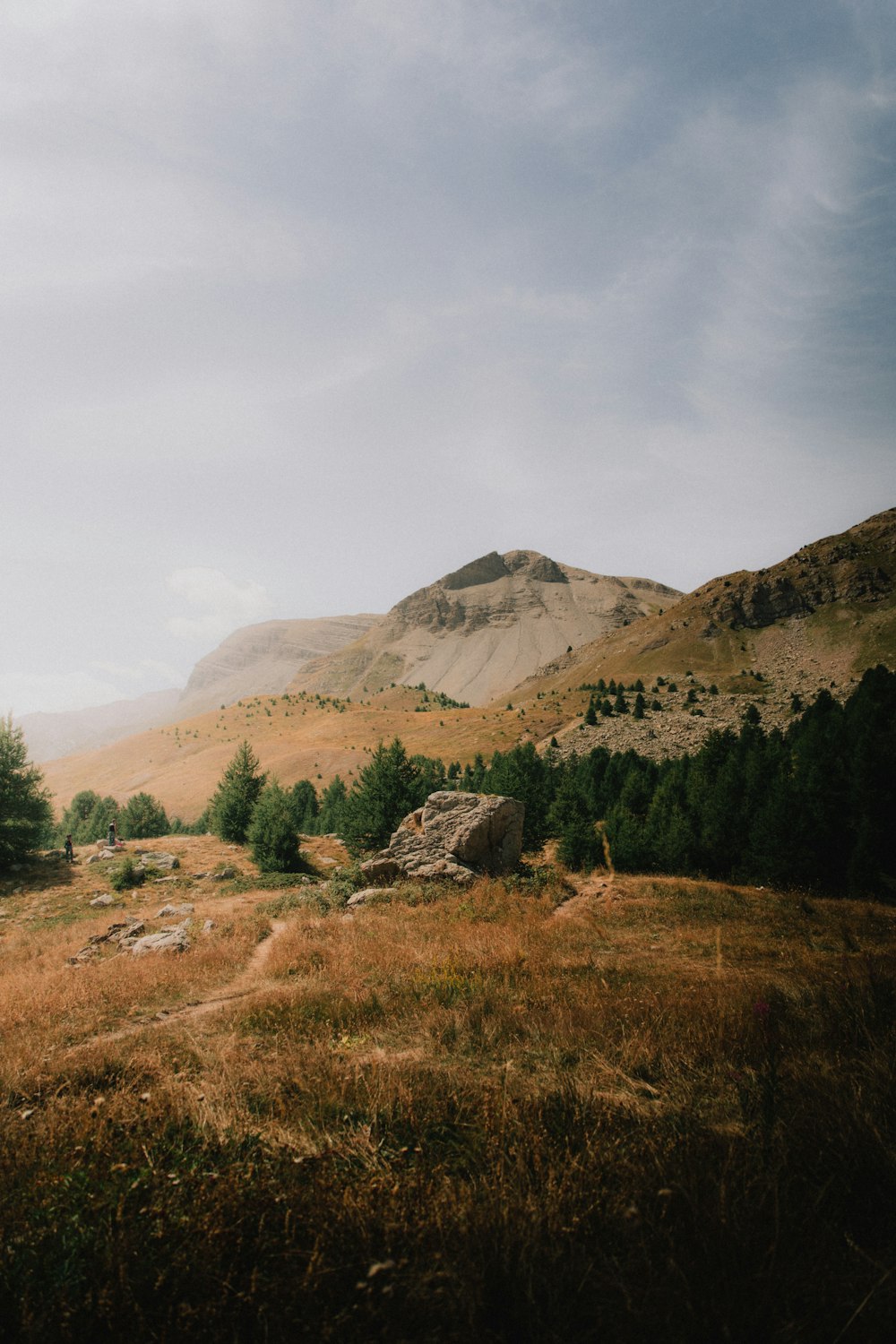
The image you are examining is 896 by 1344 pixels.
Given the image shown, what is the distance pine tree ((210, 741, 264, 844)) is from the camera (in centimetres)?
3647

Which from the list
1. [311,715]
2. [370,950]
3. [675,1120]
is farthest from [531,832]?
[311,715]

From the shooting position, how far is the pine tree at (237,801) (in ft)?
120

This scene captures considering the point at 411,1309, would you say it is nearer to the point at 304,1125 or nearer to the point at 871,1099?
the point at 304,1125

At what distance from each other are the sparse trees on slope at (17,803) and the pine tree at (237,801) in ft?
34.8

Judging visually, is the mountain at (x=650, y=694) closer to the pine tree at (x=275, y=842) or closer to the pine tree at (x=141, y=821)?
the pine tree at (x=141, y=821)

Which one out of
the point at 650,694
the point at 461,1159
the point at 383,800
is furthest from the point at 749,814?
the point at 650,694

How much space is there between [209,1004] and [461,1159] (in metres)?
6.67

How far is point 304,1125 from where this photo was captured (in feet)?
12.4

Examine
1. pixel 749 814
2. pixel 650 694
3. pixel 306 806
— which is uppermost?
pixel 650 694

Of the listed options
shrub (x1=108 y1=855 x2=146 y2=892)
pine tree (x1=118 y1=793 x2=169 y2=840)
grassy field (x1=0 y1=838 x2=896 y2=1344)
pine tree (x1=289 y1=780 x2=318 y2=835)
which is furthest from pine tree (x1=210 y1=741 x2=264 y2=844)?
grassy field (x1=0 y1=838 x2=896 y2=1344)

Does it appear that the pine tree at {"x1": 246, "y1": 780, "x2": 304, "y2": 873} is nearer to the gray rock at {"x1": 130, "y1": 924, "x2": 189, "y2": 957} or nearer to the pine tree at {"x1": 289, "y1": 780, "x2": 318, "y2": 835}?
the gray rock at {"x1": 130, "y1": 924, "x2": 189, "y2": 957}

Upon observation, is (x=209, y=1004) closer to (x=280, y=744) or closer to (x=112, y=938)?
(x=112, y=938)

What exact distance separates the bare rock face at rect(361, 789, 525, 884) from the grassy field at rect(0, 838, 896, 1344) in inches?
405

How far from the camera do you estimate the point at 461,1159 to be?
3254 millimetres
